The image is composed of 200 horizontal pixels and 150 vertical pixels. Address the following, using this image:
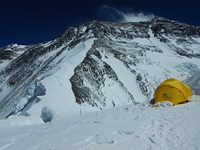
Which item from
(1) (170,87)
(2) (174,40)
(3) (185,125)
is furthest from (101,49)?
(2) (174,40)

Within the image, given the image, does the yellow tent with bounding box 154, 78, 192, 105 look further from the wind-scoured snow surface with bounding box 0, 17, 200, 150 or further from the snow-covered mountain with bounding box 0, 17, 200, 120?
the snow-covered mountain with bounding box 0, 17, 200, 120

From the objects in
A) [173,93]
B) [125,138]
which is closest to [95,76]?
[173,93]

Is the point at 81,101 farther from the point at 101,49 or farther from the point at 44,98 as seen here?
the point at 101,49

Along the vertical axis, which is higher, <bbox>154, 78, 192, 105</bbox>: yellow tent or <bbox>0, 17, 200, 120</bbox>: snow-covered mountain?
<bbox>0, 17, 200, 120</bbox>: snow-covered mountain

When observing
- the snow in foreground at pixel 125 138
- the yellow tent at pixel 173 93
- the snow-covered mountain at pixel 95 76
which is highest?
the snow-covered mountain at pixel 95 76

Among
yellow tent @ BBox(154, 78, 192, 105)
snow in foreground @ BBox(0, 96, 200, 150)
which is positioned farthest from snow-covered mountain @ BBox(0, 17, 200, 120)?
yellow tent @ BBox(154, 78, 192, 105)

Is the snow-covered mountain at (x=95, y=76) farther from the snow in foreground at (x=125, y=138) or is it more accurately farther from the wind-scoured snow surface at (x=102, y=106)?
the snow in foreground at (x=125, y=138)

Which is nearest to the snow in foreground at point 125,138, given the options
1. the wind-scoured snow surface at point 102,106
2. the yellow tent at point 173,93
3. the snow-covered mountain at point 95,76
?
the wind-scoured snow surface at point 102,106

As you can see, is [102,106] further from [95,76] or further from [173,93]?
[173,93]
